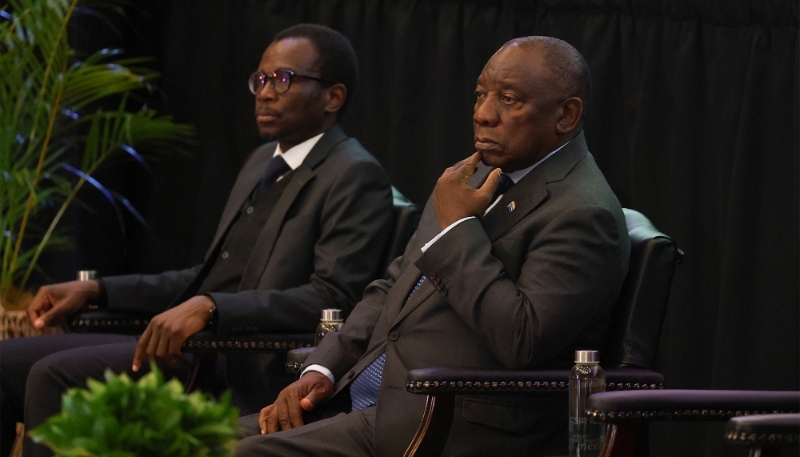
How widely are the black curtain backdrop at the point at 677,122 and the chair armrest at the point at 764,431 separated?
160cm

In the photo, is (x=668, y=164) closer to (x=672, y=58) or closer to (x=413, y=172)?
(x=672, y=58)

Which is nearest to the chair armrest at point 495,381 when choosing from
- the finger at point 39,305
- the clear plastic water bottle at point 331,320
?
the clear plastic water bottle at point 331,320

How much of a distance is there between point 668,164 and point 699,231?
236 mm

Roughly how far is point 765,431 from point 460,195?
1.00 m

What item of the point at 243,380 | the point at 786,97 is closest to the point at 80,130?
the point at 243,380

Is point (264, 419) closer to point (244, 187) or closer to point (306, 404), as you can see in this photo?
point (306, 404)

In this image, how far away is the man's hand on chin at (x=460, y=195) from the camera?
2.61 metres

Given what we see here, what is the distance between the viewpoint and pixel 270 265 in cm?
347

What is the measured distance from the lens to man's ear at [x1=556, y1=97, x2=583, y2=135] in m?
2.76

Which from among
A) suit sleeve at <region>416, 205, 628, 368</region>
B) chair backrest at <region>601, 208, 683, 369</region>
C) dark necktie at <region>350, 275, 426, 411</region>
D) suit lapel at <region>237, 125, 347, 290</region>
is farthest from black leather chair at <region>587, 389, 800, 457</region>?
suit lapel at <region>237, 125, 347, 290</region>

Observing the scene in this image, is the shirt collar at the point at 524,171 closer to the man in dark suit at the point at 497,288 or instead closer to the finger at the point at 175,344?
the man in dark suit at the point at 497,288

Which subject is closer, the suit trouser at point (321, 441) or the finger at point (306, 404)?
the suit trouser at point (321, 441)

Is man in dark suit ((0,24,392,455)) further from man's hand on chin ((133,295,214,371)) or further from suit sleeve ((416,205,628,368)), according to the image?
suit sleeve ((416,205,628,368))

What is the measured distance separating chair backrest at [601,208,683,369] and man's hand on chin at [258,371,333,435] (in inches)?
27.3
